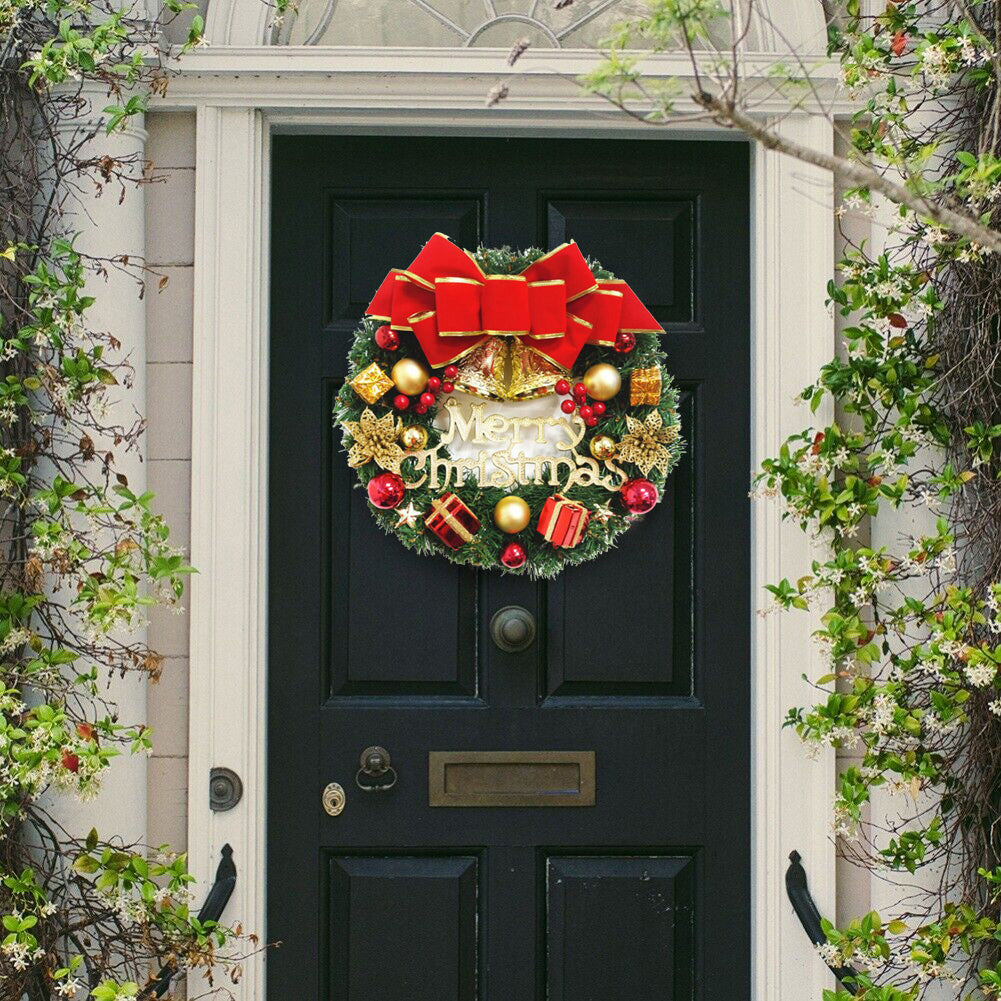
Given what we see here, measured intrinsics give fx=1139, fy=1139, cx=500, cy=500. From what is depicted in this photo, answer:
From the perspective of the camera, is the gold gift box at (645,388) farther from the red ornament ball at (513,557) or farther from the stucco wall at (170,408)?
the stucco wall at (170,408)

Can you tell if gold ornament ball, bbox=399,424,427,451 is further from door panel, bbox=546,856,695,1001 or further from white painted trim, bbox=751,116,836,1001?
door panel, bbox=546,856,695,1001

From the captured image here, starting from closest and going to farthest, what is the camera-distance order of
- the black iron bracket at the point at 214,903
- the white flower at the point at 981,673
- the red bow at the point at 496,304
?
1. the white flower at the point at 981,673
2. the black iron bracket at the point at 214,903
3. the red bow at the point at 496,304

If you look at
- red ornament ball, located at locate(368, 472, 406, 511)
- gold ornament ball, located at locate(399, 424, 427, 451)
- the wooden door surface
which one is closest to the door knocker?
the wooden door surface

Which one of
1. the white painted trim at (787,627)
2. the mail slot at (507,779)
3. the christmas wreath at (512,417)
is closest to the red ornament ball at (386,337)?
the christmas wreath at (512,417)

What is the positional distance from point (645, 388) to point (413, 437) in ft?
1.65

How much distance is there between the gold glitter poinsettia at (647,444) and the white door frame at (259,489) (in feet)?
0.69

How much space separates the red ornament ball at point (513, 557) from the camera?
2.39m

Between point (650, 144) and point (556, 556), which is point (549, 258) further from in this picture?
point (556, 556)

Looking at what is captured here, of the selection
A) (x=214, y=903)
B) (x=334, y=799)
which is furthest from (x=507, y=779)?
(x=214, y=903)

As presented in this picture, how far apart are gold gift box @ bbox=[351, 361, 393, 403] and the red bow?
103 mm

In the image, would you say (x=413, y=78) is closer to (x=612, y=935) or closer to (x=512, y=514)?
(x=512, y=514)

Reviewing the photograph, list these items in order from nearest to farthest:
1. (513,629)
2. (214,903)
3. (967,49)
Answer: (967,49) → (214,903) → (513,629)

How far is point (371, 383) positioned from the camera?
94.1 inches

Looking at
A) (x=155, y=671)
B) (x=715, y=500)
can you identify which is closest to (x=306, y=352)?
(x=155, y=671)
